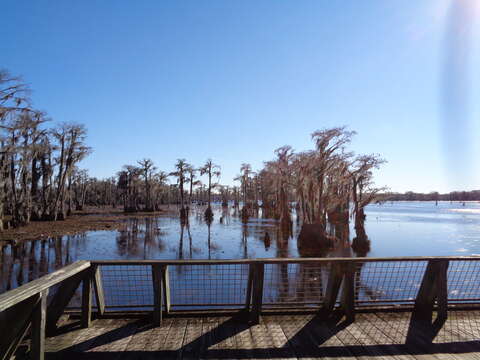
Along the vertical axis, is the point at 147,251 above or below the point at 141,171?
below

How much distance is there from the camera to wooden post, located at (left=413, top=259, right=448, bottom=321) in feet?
14.8

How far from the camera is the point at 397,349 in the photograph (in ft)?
11.9

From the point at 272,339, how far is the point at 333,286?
137 cm

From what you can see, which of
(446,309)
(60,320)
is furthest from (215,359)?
(446,309)

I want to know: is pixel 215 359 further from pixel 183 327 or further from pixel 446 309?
pixel 446 309

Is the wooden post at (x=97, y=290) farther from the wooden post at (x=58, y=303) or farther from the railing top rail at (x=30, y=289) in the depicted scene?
the railing top rail at (x=30, y=289)

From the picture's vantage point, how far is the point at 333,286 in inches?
180

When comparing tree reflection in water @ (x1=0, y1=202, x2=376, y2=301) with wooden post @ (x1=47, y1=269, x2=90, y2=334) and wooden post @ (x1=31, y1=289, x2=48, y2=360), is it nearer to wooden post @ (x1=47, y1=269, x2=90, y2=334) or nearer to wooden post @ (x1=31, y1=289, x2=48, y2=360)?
wooden post @ (x1=47, y1=269, x2=90, y2=334)

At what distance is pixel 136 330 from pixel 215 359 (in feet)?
4.63

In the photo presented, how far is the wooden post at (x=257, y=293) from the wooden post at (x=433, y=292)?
8.68ft

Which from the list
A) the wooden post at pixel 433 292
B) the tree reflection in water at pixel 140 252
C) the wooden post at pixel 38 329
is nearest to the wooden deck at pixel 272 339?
the wooden post at pixel 433 292

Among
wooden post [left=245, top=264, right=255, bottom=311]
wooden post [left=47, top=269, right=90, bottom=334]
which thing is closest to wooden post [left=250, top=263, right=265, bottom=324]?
wooden post [left=245, top=264, right=255, bottom=311]

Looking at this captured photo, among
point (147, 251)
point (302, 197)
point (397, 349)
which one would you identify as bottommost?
point (147, 251)

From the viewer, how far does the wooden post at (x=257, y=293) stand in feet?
14.4
